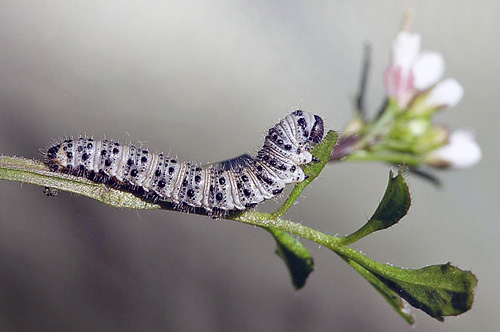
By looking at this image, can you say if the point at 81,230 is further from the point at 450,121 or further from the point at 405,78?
the point at 450,121

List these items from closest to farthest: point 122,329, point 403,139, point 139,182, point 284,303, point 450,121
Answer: point 139,182 < point 403,139 < point 122,329 < point 284,303 < point 450,121

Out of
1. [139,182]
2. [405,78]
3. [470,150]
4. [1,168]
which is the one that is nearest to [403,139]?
[405,78]

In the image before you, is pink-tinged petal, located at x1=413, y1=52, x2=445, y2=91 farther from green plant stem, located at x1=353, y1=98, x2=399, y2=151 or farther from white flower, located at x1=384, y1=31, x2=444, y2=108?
green plant stem, located at x1=353, y1=98, x2=399, y2=151

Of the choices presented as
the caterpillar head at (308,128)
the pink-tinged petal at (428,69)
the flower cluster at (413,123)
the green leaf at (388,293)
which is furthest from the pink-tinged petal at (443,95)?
the green leaf at (388,293)

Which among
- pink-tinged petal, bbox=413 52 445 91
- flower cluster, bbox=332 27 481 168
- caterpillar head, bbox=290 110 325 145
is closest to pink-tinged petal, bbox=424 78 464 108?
flower cluster, bbox=332 27 481 168

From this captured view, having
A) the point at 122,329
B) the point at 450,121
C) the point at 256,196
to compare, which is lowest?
the point at 122,329

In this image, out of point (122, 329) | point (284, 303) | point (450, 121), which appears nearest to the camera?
point (122, 329)

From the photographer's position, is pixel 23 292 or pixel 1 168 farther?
pixel 23 292
